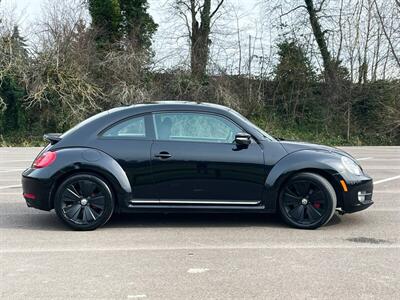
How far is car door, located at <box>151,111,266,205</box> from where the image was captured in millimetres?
6383

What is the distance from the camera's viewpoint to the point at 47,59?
22812 millimetres

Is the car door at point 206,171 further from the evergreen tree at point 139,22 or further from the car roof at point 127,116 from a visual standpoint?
the evergreen tree at point 139,22

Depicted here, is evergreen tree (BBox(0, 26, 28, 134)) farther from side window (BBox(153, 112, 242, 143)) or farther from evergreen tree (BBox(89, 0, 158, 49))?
side window (BBox(153, 112, 242, 143))

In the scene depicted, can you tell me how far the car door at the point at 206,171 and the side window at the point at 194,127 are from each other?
0.16ft

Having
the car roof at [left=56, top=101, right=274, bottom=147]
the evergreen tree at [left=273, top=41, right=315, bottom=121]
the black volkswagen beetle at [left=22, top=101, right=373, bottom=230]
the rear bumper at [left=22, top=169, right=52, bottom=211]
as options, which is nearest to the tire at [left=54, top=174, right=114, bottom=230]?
the black volkswagen beetle at [left=22, top=101, right=373, bottom=230]

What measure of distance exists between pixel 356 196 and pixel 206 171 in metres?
1.96

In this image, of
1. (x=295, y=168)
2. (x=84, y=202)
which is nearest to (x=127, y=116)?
(x=84, y=202)

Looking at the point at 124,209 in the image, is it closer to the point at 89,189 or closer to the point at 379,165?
the point at 89,189

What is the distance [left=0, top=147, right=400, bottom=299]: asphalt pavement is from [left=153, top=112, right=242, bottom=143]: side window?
1170 millimetres

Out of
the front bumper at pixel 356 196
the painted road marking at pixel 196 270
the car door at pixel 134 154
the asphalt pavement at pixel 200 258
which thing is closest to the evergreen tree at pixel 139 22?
the asphalt pavement at pixel 200 258

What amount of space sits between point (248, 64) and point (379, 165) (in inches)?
511

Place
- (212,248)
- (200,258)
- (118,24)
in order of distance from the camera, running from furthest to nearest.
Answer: (118,24)
(212,248)
(200,258)

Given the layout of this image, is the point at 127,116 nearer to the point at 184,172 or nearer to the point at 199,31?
the point at 184,172

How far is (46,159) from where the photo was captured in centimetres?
642
